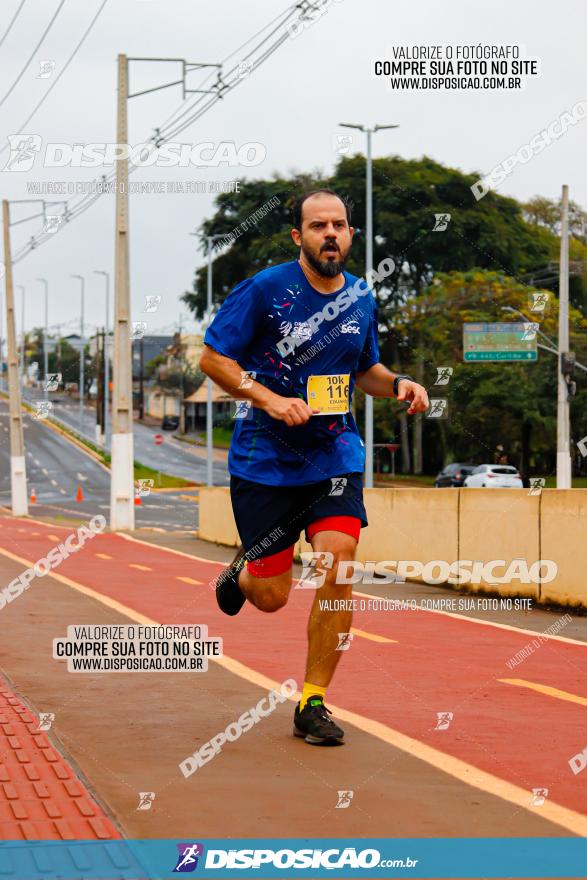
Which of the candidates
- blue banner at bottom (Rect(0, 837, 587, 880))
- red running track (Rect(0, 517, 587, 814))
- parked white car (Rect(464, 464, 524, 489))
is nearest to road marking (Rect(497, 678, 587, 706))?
red running track (Rect(0, 517, 587, 814))

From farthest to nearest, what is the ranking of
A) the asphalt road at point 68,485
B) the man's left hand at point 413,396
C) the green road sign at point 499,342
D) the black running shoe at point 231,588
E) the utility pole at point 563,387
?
the asphalt road at point 68,485
the green road sign at point 499,342
the utility pole at point 563,387
the black running shoe at point 231,588
the man's left hand at point 413,396

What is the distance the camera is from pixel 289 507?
6402 mm

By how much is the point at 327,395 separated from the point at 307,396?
8 centimetres

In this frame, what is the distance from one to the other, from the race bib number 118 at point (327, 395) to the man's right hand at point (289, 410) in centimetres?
19

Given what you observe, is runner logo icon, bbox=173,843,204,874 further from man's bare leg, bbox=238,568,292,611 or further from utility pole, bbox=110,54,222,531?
utility pole, bbox=110,54,222,531

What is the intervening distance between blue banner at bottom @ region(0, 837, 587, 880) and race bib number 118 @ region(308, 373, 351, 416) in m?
2.17

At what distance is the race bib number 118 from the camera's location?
6.21m

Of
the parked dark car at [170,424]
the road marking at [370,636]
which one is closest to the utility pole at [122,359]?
the road marking at [370,636]

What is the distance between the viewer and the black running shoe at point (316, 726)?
595 centimetres

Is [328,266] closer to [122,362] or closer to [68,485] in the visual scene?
Result: [122,362]

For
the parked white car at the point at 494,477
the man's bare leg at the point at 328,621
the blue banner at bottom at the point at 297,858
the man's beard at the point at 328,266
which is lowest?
the parked white car at the point at 494,477

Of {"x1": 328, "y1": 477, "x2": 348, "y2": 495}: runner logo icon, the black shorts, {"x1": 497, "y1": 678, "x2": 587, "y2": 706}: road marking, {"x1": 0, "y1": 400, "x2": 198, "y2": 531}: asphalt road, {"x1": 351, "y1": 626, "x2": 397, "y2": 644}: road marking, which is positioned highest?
{"x1": 328, "y1": 477, "x2": 348, "y2": 495}: runner logo icon

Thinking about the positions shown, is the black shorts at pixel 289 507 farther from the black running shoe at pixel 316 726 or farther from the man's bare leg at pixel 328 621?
the black running shoe at pixel 316 726

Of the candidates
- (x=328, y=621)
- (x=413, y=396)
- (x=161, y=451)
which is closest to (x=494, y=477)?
(x=413, y=396)
